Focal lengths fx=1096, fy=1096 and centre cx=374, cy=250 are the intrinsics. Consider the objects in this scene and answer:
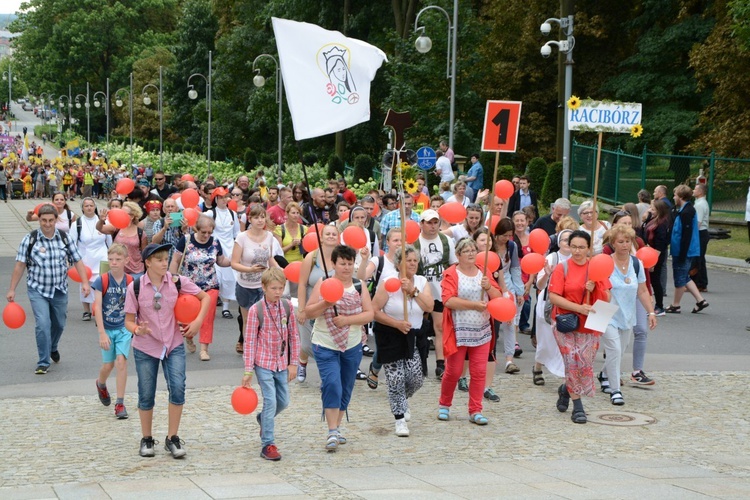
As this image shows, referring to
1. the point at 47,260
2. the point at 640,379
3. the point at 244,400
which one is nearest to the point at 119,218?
the point at 47,260

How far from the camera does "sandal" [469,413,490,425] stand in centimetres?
931

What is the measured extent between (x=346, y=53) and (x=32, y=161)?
57.2m

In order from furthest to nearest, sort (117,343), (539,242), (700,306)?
(700,306)
(539,242)
(117,343)

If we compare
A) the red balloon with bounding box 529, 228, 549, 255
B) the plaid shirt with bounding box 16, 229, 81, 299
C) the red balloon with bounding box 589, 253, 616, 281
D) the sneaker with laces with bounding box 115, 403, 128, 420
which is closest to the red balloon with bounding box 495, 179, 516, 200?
the red balloon with bounding box 529, 228, 549, 255

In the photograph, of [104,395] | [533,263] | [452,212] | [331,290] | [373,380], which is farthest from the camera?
[452,212]

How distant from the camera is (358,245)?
10.2m

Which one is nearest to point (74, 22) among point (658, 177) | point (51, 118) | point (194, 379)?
point (51, 118)

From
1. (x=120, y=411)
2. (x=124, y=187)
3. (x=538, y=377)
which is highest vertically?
(x=124, y=187)

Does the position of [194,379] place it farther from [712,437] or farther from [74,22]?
[74,22]

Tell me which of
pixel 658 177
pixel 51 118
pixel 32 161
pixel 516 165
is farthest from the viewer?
pixel 51 118

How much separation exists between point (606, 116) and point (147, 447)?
19.8 feet

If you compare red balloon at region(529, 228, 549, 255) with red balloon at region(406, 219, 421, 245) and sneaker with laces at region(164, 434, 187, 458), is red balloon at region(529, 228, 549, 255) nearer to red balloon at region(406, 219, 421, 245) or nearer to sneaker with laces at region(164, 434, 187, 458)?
red balloon at region(406, 219, 421, 245)

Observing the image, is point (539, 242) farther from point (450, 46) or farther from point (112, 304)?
point (450, 46)

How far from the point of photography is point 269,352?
814 centimetres
